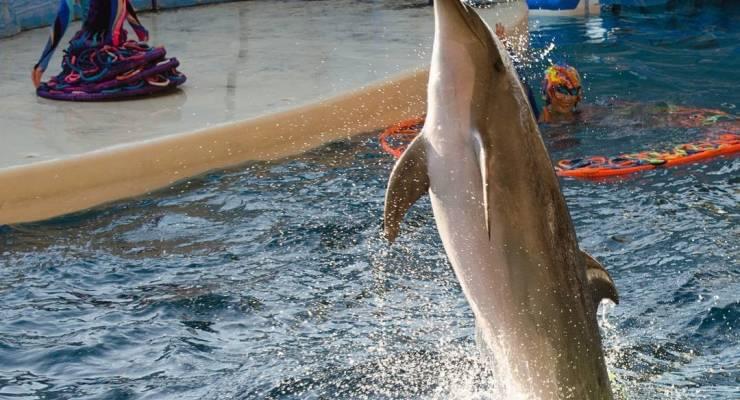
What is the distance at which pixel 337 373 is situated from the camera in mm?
4406

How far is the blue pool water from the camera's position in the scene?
440 centimetres

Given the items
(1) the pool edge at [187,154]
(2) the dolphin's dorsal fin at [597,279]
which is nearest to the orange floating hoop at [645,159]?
(1) the pool edge at [187,154]

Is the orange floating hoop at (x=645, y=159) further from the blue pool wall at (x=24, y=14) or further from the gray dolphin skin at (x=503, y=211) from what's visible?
the blue pool wall at (x=24, y=14)

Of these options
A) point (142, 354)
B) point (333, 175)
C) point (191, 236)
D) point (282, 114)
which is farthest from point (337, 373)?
point (282, 114)

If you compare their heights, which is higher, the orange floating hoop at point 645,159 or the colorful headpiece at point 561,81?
the colorful headpiece at point 561,81

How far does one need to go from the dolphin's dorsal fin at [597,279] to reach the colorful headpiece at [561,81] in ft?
16.2

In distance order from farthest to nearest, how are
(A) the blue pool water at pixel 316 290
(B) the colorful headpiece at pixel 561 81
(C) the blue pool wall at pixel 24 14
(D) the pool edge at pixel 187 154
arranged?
(C) the blue pool wall at pixel 24 14 < (B) the colorful headpiece at pixel 561 81 < (D) the pool edge at pixel 187 154 < (A) the blue pool water at pixel 316 290

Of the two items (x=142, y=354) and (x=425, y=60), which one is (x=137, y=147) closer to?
(x=142, y=354)

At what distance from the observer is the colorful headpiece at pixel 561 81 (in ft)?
25.8

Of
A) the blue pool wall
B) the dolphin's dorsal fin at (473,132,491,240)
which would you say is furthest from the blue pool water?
the blue pool wall

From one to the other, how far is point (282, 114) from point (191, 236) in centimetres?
194

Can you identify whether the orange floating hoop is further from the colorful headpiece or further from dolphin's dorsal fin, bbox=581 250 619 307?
dolphin's dorsal fin, bbox=581 250 619 307

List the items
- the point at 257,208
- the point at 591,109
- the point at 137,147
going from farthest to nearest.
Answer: the point at 591,109 < the point at 137,147 < the point at 257,208

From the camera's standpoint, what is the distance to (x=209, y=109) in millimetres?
7875
